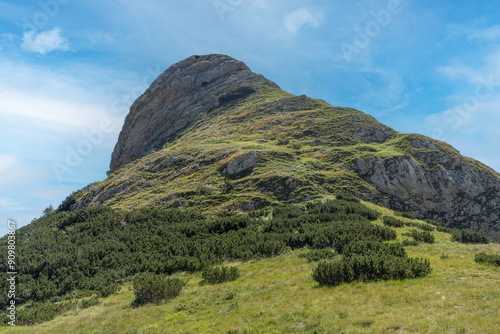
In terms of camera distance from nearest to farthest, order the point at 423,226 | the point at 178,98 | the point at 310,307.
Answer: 1. the point at 310,307
2. the point at 423,226
3. the point at 178,98

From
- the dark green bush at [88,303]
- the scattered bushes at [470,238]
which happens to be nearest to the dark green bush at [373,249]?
the scattered bushes at [470,238]

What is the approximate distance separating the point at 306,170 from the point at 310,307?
44.0m

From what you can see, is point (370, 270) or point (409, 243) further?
point (409, 243)

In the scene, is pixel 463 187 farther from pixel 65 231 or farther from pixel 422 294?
pixel 65 231

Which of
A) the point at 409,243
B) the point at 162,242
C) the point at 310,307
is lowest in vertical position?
the point at 310,307

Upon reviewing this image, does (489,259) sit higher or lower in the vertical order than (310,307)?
lower

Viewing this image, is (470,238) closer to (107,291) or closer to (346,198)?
(346,198)

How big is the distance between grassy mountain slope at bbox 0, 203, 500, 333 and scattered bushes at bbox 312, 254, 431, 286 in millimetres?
616

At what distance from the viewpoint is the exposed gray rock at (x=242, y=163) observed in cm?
5981

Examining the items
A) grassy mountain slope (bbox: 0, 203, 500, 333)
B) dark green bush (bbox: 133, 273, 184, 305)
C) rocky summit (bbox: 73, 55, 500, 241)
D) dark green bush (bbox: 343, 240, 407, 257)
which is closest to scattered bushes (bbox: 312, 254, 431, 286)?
grassy mountain slope (bbox: 0, 203, 500, 333)

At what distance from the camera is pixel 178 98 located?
140125 millimetres

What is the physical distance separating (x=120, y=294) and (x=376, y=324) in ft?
62.1

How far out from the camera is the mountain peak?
5089 inches

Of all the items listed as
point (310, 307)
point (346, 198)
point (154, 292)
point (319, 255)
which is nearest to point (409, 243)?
point (319, 255)
